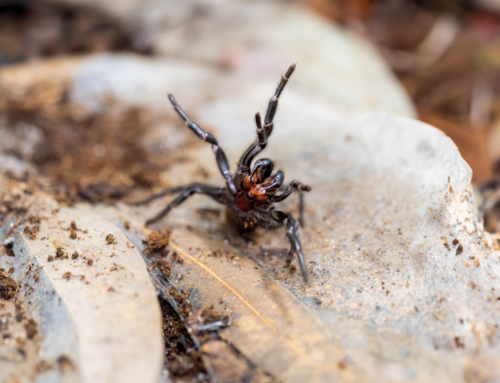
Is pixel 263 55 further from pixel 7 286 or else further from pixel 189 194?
pixel 7 286

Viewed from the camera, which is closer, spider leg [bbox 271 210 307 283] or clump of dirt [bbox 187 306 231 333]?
clump of dirt [bbox 187 306 231 333]

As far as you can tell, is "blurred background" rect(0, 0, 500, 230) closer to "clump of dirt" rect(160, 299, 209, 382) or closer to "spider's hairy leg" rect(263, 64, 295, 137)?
"spider's hairy leg" rect(263, 64, 295, 137)

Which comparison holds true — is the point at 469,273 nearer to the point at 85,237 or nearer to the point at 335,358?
the point at 335,358

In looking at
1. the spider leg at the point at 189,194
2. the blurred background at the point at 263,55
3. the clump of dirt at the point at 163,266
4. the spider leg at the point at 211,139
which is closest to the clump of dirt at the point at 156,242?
the clump of dirt at the point at 163,266

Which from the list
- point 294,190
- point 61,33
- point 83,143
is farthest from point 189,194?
point 61,33

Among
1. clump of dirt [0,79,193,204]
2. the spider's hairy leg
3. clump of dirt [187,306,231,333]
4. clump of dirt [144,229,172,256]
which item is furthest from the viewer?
clump of dirt [0,79,193,204]

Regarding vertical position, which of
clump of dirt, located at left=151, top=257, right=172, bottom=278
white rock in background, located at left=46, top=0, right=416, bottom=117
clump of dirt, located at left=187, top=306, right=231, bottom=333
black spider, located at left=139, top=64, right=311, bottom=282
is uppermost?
white rock in background, located at left=46, top=0, right=416, bottom=117

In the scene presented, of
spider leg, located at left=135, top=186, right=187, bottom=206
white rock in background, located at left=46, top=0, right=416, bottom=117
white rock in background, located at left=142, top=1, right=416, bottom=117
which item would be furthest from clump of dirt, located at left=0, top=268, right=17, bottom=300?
white rock in background, located at left=142, top=1, right=416, bottom=117

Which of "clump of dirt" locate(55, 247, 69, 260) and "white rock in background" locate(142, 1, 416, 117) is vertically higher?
"white rock in background" locate(142, 1, 416, 117)
